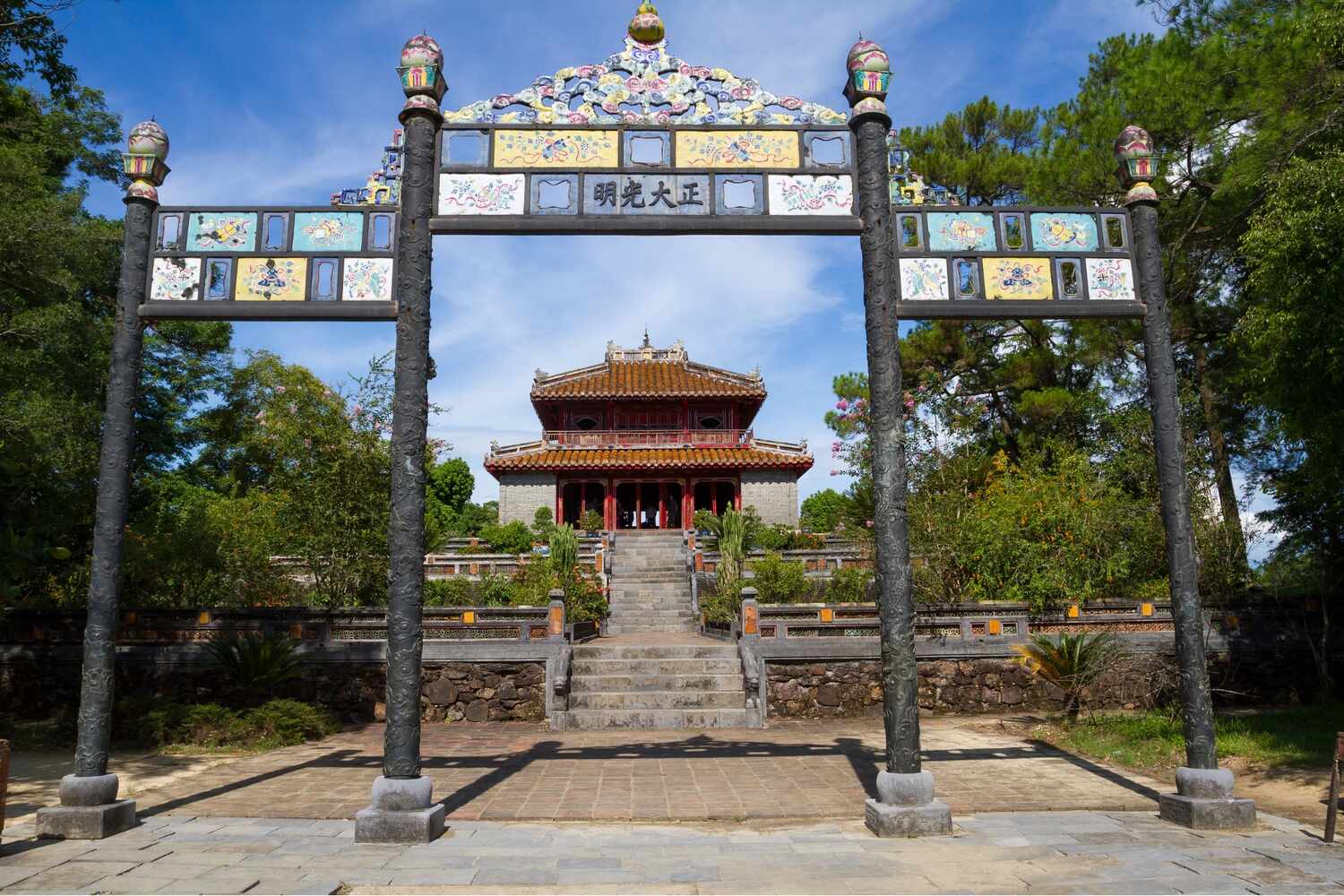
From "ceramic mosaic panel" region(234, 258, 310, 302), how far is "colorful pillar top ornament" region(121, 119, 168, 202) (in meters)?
0.93

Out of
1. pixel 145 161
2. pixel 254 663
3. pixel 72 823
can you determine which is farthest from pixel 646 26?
pixel 254 663

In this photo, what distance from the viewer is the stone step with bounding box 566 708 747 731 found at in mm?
10172

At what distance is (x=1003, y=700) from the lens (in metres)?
11.1

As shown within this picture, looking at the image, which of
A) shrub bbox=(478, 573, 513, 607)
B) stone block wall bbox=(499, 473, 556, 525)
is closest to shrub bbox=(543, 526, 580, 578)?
shrub bbox=(478, 573, 513, 607)

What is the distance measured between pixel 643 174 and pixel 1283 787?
7.23 m

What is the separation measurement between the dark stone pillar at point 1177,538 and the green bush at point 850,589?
8.92 metres

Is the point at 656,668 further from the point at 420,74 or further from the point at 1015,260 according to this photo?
the point at 420,74

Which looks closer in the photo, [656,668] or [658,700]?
[658,700]

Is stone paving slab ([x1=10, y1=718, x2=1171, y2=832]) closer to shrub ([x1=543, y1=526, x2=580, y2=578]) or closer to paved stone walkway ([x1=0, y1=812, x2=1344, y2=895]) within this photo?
paved stone walkway ([x1=0, y1=812, x2=1344, y2=895])

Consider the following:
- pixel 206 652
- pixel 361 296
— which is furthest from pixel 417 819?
pixel 206 652

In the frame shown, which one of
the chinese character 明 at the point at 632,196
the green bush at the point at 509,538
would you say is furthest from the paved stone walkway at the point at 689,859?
the green bush at the point at 509,538

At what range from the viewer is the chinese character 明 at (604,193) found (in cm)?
602

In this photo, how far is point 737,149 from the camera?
20.3 ft

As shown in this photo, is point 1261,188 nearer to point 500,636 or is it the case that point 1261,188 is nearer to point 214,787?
point 500,636
